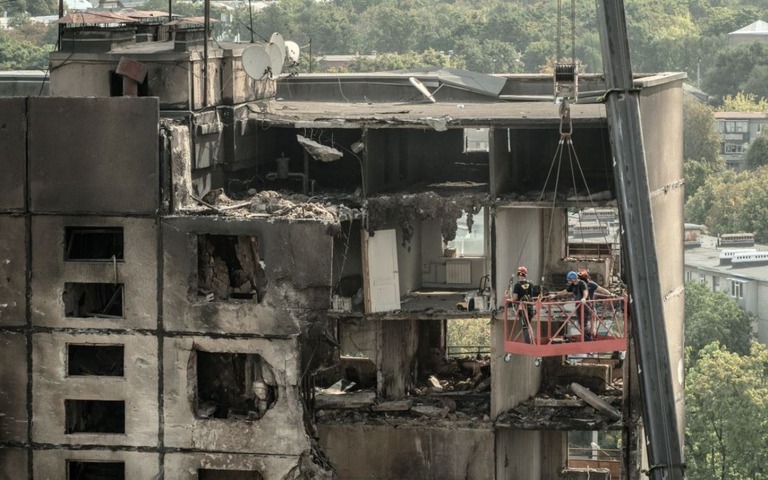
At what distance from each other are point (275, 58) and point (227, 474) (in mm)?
11602

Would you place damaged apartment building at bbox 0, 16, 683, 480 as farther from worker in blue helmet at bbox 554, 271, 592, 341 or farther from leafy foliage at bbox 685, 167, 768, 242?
leafy foliage at bbox 685, 167, 768, 242

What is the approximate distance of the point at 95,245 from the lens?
46.1 metres

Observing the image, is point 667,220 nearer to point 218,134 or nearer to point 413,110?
point 413,110

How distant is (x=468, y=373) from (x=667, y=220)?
7261mm

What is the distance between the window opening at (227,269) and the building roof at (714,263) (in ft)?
347

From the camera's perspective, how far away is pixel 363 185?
50.2 metres

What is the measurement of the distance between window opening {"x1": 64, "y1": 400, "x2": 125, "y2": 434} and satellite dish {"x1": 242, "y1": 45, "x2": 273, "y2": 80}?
9.57 metres

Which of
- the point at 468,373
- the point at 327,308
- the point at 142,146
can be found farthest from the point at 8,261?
the point at 468,373

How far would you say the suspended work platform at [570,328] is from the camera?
44.0m

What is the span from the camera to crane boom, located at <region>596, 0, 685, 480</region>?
39375 mm

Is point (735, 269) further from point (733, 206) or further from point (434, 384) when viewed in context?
point (434, 384)

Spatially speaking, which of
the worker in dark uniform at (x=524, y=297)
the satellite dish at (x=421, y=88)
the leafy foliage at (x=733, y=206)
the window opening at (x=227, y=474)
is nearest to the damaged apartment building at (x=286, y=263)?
the satellite dish at (x=421, y=88)

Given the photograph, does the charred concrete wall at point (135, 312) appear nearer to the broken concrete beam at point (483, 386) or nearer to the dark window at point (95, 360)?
the dark window at point (95, 360)

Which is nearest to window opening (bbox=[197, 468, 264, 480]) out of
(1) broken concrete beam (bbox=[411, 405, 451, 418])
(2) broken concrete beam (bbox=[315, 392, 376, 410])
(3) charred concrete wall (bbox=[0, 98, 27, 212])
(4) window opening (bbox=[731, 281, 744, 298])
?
(2) broken concrete beam (bbox=[315, 392, 376, 410])
